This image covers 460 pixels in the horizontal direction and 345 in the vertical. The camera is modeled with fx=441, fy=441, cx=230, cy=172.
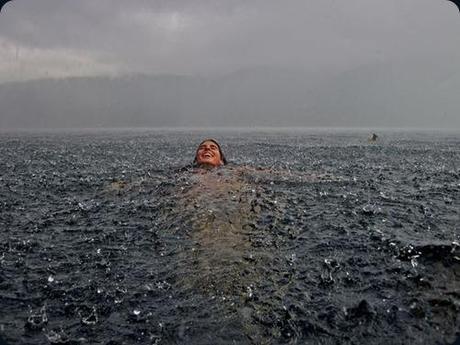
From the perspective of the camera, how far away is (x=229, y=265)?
9.42 metres

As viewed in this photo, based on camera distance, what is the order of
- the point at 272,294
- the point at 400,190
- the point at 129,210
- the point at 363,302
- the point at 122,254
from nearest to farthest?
the point at 363,302, the point at 272,294, the point at 122,254, the point at 129,210, the point at 400,190

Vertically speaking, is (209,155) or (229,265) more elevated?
(209,155)

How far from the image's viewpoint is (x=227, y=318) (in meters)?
7.48

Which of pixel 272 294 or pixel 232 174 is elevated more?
pixel 232 174

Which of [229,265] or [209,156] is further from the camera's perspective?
[209,156]

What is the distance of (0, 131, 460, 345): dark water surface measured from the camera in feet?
23.9

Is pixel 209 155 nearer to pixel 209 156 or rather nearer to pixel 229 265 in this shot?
pixel 209 156

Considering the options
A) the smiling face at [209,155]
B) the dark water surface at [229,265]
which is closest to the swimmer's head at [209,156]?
the smiling face at [209,155]

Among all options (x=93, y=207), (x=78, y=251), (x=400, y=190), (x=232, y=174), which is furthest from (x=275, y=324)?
(x=400, y=190)

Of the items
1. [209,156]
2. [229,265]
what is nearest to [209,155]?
[209,156]

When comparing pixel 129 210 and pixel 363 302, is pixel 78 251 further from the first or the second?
pixel 363 302

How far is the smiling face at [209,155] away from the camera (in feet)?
66.2

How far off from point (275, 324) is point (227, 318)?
0.81 metres

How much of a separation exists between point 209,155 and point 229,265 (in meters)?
11.3
